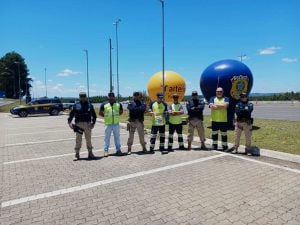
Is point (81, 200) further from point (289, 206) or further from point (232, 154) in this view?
point (232, 154)

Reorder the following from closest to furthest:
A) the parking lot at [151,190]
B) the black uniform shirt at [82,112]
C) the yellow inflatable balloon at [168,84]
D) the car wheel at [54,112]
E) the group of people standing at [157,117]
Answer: the parking lot at [151,190]
the black uniform shirt at [82,112]
the group of people standing at [157,117]
the yellow inflatable balloon at [168,84]
the car wheel at [54,112]

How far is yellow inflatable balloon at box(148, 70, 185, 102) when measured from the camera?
19469 millimetres

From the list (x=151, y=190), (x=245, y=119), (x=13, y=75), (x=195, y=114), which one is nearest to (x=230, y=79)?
(x=195, y=114)

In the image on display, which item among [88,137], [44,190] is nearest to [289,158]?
[88,137]

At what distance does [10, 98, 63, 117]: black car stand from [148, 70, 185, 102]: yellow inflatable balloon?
51.6 feet

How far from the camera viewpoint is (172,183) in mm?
6445

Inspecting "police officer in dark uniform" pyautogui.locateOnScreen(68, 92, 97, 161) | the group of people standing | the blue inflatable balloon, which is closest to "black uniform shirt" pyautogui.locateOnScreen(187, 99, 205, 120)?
the group of people standing

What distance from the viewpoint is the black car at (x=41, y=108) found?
31000 mm

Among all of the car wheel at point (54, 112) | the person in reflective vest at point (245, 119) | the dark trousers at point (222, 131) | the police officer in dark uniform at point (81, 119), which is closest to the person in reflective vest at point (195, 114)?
the dark trousers at point (222, 131)

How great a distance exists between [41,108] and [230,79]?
2362 centimetres

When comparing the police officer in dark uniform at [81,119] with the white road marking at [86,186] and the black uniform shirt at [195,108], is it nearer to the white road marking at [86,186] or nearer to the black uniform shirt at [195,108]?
the white road marking at [86,186]

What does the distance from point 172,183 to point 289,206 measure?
7.60ft

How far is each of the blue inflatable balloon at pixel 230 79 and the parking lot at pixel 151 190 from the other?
552 cm

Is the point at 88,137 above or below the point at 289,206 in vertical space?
above
